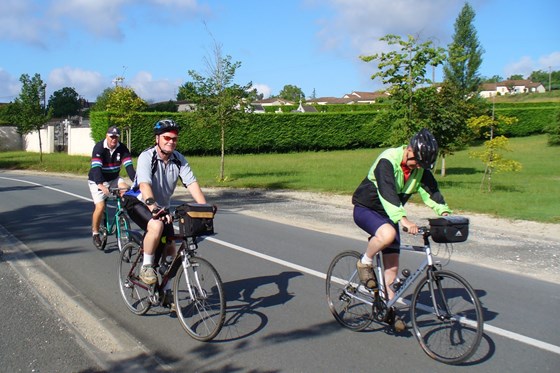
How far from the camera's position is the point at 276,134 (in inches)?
1693

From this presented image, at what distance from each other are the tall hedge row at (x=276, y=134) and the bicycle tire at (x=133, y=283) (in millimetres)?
32269

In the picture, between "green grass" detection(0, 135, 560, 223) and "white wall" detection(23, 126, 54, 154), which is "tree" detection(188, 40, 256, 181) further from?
"white wall" detection(23, 126, 54, 154)

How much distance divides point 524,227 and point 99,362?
9595 millimetres

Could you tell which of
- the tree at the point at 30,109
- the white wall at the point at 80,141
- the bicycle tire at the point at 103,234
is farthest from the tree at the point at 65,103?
the bicycle tire at the point at 103,234

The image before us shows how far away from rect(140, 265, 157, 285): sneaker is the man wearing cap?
350cm

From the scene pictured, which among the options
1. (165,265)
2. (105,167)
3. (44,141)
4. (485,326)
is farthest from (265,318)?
(44,141)

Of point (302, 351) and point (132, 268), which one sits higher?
point (132, 268)

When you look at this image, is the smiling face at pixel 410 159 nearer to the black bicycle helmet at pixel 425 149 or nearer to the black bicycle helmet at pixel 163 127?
the black bicycle helmet at pixel 425 149

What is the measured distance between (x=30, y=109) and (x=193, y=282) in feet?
110

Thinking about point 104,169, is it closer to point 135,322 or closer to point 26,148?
point 135,322

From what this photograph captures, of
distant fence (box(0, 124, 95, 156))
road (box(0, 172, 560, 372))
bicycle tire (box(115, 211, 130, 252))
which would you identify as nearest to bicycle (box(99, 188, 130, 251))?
bicycle tire (box(115, 211, 130, 252))

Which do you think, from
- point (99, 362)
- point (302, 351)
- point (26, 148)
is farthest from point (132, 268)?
point (26, 148)

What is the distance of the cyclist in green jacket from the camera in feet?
15.2

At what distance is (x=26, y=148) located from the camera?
163ft
